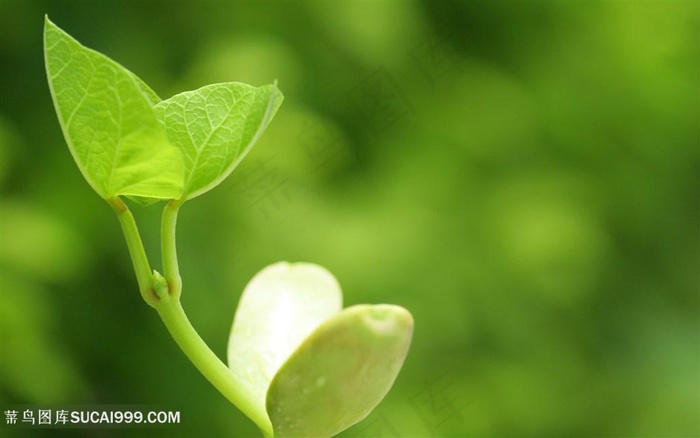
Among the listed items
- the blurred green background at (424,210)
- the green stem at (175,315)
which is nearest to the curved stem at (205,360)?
the green stem at (175,315)

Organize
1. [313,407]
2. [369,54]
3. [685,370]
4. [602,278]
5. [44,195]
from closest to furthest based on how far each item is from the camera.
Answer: [313,407]
[44,195]
[369,54]
[685,370]
[602,278]

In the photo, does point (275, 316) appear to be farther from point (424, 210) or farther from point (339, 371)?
point (424, 210)

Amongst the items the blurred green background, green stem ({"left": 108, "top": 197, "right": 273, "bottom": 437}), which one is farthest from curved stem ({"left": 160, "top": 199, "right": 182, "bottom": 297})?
the blurred green background

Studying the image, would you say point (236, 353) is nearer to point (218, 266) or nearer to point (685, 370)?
point (218, 266)

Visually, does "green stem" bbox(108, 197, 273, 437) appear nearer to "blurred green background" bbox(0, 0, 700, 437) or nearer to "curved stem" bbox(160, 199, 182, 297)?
"curved stem" bbox(160, 199, 182, 297)

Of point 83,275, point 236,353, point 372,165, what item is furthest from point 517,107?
point 236,353
